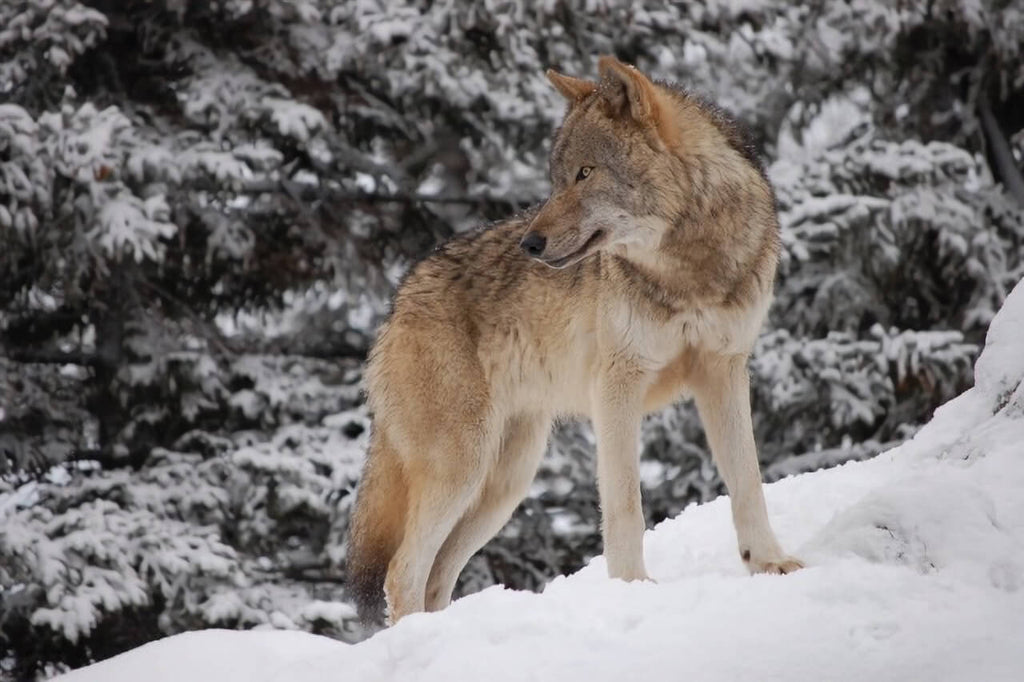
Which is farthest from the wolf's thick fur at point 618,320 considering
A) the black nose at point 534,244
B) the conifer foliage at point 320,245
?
the conifer foliage at point 320,245

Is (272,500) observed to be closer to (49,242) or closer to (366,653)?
(49,242)

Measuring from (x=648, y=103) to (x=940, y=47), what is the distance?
7519mm

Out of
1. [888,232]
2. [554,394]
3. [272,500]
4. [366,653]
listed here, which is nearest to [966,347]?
[888,232]

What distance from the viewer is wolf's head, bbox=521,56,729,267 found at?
3801 millimetres

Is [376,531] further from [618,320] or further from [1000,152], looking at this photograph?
[1000,152]

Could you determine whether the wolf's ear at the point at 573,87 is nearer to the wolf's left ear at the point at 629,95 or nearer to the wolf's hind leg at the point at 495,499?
the wolf's left ear at the point at 629,95

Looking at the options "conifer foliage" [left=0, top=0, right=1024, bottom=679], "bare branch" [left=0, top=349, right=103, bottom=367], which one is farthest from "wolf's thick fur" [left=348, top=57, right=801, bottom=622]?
"bare branch" [left=0, top=349, right=103, bottom=367]

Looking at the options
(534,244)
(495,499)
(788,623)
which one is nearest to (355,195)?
(495,499)

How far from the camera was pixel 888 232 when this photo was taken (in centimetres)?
963

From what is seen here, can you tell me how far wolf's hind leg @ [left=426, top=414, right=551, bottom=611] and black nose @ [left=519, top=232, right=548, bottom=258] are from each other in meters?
1.18

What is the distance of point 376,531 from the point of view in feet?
15.8

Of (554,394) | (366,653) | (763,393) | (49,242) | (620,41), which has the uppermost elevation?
(620,41)

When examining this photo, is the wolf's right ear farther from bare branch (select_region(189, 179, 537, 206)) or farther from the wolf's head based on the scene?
bare branch (select_region(189, 179, 537, 206))

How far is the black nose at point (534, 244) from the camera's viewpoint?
3.75 m
